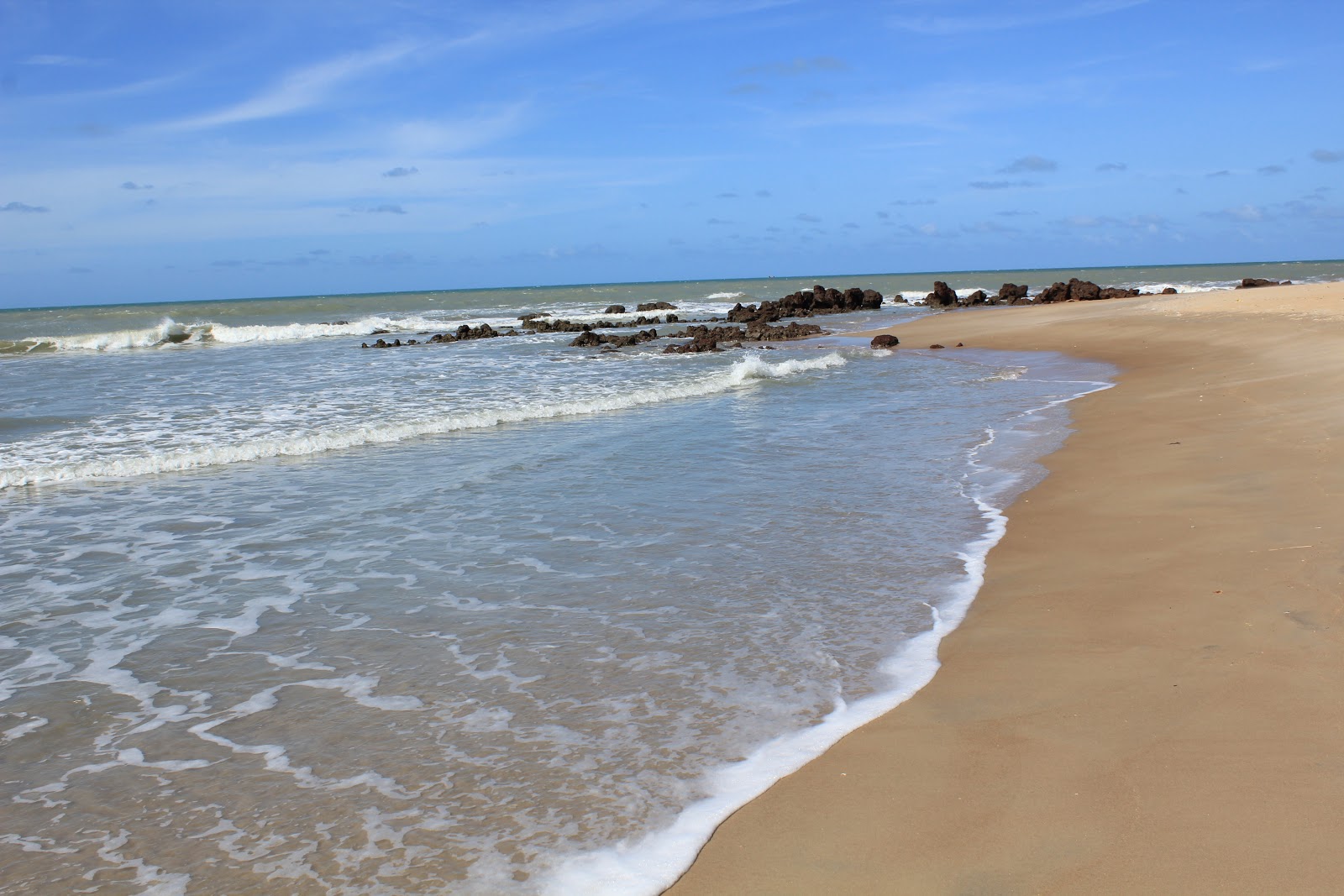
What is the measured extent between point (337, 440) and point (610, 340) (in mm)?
16259

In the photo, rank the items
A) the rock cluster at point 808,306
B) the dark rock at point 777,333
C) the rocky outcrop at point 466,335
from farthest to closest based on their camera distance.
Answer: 1. the rock cluster at point 808,306
2. the rocky outcrop at point 466,335
3. the dark rock at point 777,333

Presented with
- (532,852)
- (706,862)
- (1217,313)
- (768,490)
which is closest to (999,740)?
(706,862)

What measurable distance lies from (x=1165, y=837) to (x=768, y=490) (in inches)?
207

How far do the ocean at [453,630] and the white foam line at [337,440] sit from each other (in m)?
0.07

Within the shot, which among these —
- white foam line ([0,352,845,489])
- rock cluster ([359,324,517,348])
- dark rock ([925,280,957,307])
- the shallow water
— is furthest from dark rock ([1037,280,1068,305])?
the shallow water

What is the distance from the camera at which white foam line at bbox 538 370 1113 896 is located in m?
2.72

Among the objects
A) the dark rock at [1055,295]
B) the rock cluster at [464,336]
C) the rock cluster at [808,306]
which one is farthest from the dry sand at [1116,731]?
the dark rock at [1055,295]

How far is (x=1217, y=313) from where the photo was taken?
21.3 m

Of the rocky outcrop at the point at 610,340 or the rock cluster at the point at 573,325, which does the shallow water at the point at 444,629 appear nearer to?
the rocky outcrop at the point at 610,340

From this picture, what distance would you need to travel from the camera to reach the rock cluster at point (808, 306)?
3497 centimetres

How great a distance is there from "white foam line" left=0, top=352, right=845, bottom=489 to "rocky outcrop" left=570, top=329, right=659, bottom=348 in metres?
9.65

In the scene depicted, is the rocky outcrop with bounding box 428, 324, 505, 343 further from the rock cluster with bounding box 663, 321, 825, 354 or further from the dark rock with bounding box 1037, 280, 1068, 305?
the dark rock with bounding box 1037, 280, 1068, 305

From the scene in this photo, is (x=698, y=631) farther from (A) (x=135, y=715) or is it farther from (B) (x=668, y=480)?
(B) (x=668, y=480)

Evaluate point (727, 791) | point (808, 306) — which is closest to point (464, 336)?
point (808, 306)
